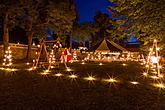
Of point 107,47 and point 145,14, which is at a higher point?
point 145,14

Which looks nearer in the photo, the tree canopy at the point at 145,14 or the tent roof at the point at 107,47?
the tree canopy at the point at 145,14

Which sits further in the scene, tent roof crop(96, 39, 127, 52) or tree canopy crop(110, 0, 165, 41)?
tent roof crop(96, 39, 127, 52)

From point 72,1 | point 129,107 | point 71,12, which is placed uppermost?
point 72,1

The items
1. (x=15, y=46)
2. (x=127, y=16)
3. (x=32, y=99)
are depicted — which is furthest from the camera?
(x=15, y=46)

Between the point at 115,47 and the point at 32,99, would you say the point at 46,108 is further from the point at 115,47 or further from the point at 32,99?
the point at 115,47

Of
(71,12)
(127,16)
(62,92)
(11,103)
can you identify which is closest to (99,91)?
(62,92)

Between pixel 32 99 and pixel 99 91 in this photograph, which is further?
pixel 99 91

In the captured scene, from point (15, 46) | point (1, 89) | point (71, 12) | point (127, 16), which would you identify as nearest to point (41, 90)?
point (1, 89)

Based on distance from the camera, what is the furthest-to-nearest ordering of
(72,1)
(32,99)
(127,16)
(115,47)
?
(72,1) < (115,47) < (127,16) < (32,99)

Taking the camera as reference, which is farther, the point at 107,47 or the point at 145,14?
the point at 107,47

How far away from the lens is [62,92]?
29.4ft

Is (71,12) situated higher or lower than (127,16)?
higher

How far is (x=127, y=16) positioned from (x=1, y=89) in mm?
6415

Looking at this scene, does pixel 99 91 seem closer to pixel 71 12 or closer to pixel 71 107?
pixel 71 107
